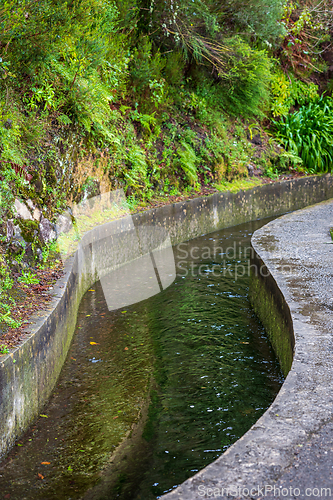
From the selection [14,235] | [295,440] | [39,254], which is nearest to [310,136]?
[39,254]

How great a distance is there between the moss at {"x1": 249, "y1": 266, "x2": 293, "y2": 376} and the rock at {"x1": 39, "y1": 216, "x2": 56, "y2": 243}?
242 centimetres

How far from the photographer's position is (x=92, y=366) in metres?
4.21

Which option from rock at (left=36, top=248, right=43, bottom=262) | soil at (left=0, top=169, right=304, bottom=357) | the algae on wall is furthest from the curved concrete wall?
the algae on wall

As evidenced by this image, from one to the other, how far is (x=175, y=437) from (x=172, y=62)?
8.70 metres

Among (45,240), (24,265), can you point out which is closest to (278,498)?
(24,265)

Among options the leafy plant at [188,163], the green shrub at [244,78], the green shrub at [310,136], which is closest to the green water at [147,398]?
the leafy plant at [188,163]

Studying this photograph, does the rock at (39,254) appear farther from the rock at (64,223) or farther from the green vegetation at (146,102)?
the rock at (64,223)

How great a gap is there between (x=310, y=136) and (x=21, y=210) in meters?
10.4

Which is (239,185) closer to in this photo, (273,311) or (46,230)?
(46,230)

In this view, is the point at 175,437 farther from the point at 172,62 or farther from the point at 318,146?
the point at 318,146

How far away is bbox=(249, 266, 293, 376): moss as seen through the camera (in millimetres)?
3740

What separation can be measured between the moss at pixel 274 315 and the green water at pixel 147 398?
0.42ft

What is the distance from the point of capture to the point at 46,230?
5215mm

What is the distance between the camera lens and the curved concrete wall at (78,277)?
2.93 m
